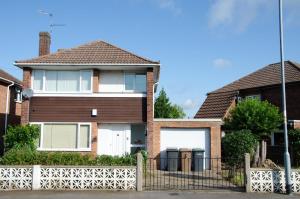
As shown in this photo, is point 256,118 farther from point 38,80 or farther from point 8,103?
point 8,103

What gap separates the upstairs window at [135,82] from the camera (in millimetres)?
22797

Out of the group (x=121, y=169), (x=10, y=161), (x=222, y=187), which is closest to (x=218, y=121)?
(x=222, y=187)

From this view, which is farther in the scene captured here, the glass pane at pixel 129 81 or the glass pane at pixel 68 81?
the glass pane at pixel 129 81

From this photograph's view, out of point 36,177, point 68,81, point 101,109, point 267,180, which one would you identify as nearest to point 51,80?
point 68,81

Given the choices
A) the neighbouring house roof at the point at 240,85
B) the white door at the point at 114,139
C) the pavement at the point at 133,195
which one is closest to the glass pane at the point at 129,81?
the white door at the point at 114,139

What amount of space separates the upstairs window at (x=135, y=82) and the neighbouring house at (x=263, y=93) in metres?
8.84

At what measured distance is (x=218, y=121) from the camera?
22.6 metres

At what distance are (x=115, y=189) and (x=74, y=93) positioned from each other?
29.9 feet

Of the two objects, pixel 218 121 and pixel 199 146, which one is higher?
pixel 218 121

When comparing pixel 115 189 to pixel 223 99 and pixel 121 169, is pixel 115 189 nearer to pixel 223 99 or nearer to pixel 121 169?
pixel 121 169

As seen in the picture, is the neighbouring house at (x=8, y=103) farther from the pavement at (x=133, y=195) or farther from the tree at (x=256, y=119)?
the tree at (x=256, y=119)

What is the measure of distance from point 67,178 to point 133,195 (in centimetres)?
270

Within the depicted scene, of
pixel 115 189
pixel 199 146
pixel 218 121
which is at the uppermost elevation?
pixel 218 121

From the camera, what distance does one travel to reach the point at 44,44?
26.0 metres
